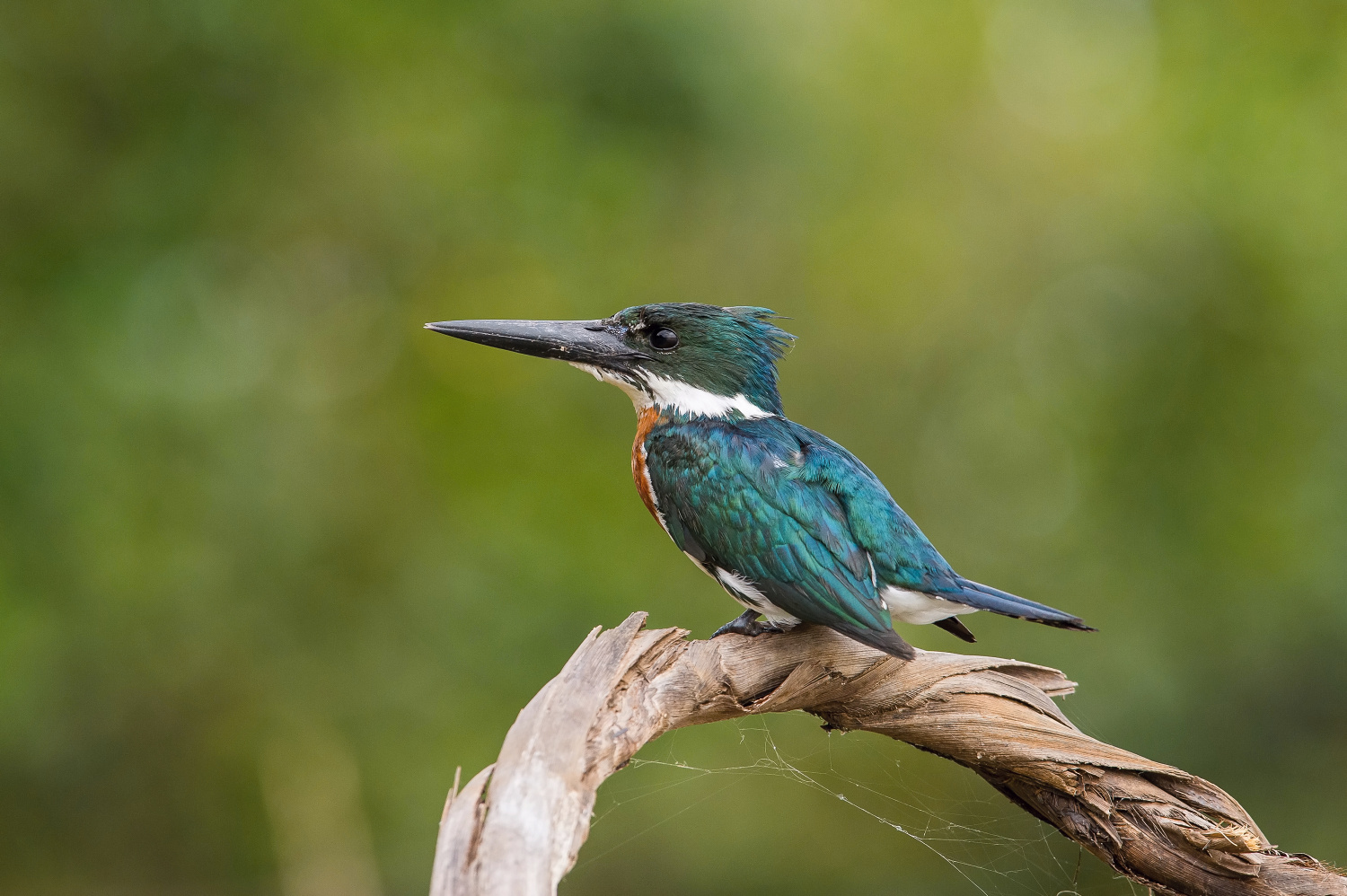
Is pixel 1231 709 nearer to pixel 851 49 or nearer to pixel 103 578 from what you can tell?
pixel 851 49

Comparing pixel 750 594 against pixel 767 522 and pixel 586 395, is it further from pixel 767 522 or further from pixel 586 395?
pixel 586 395

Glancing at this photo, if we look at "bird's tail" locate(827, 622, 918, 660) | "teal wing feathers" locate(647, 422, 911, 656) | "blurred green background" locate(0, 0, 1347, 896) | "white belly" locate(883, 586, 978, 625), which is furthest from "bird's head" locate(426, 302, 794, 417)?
"blurred green background" locate(0, 0, 1347, 896)

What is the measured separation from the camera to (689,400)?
8.12 ft

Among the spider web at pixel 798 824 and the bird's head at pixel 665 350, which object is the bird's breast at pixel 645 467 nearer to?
the bird's head at pixel 665 350

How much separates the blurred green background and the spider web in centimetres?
3

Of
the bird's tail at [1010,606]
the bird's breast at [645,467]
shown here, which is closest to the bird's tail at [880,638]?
the bird's tail at [1010,606]

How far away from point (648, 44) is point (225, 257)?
2.00 meters

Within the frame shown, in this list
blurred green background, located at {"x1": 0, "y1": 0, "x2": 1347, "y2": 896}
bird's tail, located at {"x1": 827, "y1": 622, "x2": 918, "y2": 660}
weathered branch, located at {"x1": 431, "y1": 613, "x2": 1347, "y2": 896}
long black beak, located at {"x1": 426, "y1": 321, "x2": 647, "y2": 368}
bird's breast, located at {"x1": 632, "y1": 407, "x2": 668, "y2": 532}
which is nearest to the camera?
weathered branch, located at {"x1": 431, "y1": 613, "x2": 1347, "y2": 896}

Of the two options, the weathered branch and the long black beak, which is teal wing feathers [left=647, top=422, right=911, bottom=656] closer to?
the weathered branch

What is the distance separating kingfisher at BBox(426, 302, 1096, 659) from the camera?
6.82 ft

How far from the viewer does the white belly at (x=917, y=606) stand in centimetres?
216

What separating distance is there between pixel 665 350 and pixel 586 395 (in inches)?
104

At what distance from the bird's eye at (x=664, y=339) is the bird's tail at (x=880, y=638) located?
0.79 metres

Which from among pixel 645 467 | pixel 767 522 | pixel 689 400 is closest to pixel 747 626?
pixel 767 522
